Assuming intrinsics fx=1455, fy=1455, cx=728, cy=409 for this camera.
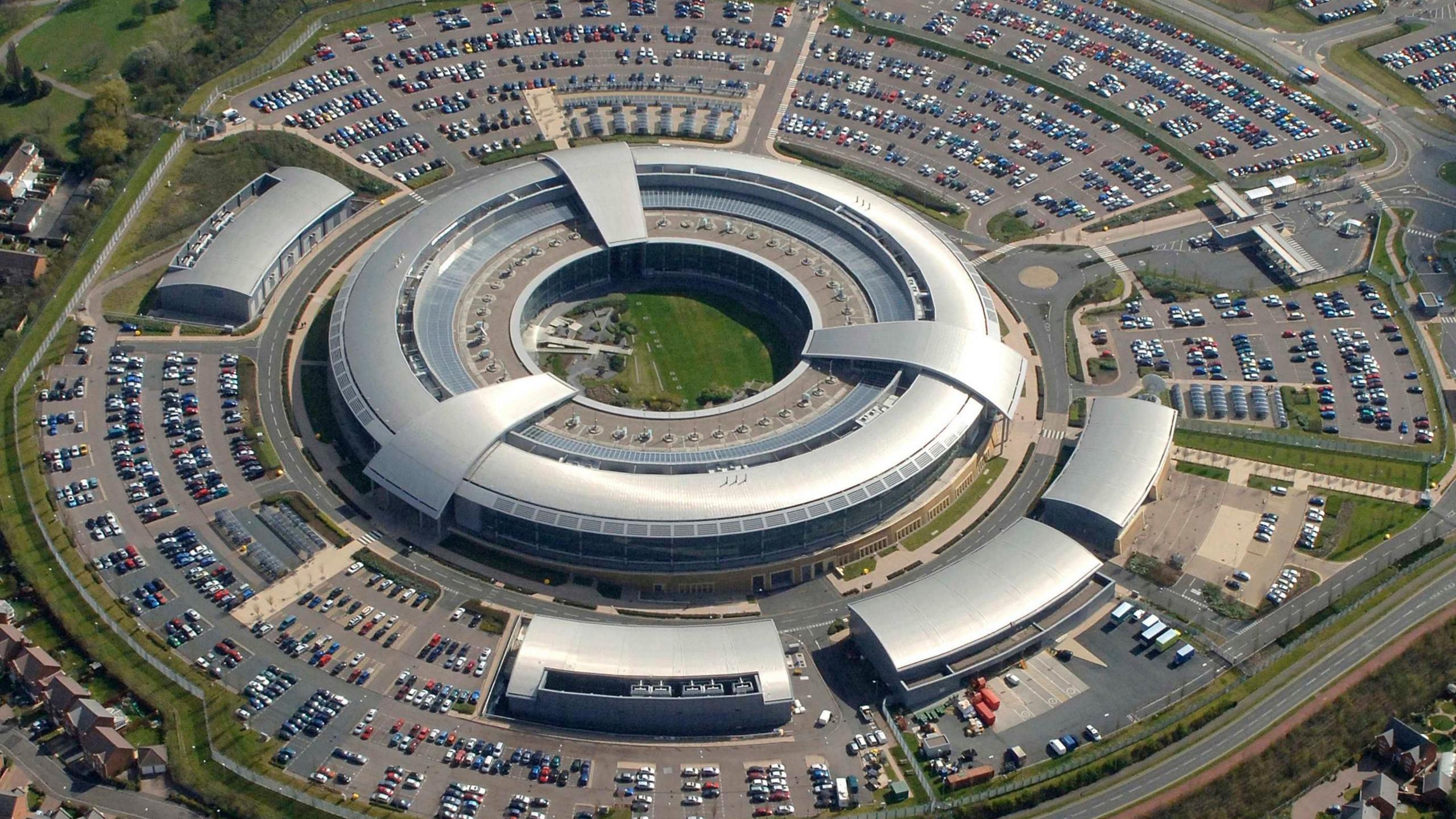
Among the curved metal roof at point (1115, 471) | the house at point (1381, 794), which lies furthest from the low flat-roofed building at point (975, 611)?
the house at point (1381, 794)

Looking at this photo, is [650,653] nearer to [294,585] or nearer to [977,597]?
[977,597]

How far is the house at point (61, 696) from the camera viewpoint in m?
160

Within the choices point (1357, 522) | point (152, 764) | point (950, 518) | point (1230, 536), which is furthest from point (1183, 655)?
point (152, 764)

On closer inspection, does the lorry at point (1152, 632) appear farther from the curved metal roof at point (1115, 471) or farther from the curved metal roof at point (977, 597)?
the curved metal roof at point (1115, 471)

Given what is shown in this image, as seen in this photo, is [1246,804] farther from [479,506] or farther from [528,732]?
[479,506]

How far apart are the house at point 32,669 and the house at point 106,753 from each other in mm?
10454

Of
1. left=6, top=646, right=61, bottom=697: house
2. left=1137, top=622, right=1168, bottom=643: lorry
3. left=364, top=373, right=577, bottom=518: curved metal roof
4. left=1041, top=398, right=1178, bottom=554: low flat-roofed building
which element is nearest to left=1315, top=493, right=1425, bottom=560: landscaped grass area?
left=1041, top=398, right=1178, bottom=554: low flat-roofed building

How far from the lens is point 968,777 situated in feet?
515

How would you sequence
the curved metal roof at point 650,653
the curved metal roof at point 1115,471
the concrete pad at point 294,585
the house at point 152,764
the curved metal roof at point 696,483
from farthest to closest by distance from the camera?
1. the curved metal roof at point 1115,471
2. the curved metal roof at point 696,483
3. the concrete pad at point 294,585
4. the curved metal roof at point 650,653
5. the house at point 152,764

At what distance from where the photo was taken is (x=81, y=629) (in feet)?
562

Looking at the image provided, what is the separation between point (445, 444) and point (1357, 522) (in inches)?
4734

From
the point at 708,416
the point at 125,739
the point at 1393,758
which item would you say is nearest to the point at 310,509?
the point at 125,739

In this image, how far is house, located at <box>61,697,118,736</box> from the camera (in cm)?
15738

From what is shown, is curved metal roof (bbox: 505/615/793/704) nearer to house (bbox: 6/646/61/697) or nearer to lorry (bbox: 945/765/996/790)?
lorry (bbox: 945/765/996/790)
